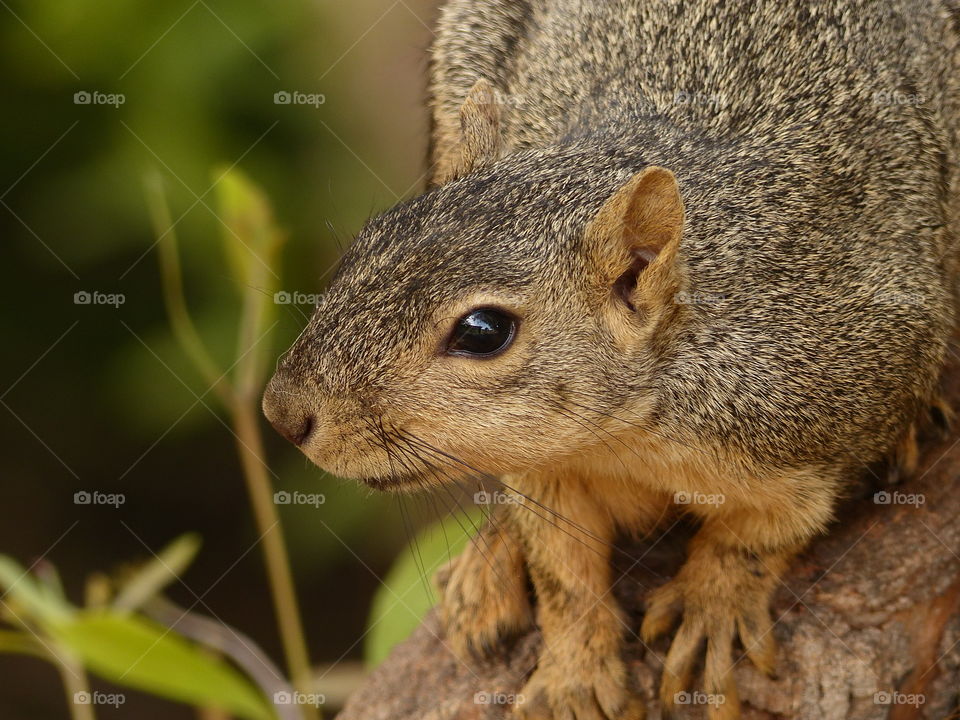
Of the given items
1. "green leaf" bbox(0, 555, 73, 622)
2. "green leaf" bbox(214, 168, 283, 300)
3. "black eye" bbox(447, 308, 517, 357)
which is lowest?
"green leaf" bbox(0, 555, 73, 622)

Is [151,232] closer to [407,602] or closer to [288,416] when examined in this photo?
[407,602]

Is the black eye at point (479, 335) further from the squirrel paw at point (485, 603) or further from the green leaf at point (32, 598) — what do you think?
the green leaf at point (32, 598)

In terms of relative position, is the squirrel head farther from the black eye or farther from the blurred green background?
the blurred green background

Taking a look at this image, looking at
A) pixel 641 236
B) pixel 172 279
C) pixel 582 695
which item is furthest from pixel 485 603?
pixel 172 279

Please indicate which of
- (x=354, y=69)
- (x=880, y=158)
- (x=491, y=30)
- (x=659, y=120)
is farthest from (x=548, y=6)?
(x=354, y=69)

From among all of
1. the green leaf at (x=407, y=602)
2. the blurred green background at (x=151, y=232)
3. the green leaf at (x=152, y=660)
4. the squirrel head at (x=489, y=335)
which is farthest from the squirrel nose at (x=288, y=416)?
the blurred green background at (x=151, y=232)

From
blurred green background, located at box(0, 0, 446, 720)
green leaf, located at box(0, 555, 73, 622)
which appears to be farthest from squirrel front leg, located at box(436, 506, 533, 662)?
blurred green background, located at box(0, 0, 446, 720)
